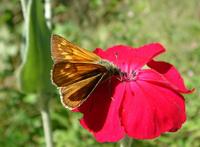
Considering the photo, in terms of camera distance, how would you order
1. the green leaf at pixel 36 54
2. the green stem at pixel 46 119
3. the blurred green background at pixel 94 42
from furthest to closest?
1. the blurred green background at pixel 94 42
2. the green stem at pixel 46 119
3. the green leaf at pixel 36 54

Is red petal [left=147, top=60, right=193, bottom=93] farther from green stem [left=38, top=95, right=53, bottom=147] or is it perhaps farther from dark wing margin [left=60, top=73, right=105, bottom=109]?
green stem [left=38, top=95, right=53, bottom=147]

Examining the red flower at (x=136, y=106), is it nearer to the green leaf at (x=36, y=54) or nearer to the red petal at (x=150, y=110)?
the red petal at (x=150, y=110)

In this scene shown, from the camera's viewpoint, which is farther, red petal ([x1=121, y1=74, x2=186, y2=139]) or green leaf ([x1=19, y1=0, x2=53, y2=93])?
green leaf ([x1=19, y1=0, x2=53, y2=93])

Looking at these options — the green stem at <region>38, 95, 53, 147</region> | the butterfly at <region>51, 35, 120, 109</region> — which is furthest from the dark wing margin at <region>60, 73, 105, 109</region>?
the green stem at <region>38, 95, 53, 147</region>

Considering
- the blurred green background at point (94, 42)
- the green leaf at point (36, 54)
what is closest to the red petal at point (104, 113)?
the green leaf at point (36, 54)

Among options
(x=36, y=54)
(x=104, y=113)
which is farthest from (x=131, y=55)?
(x=36, y=54)

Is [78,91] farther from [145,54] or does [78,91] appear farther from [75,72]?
[145,54]
